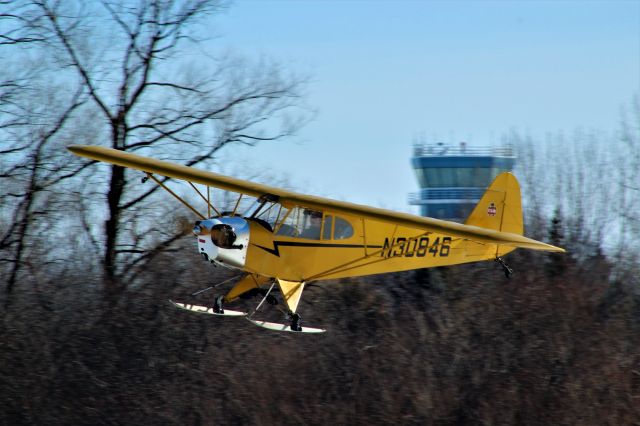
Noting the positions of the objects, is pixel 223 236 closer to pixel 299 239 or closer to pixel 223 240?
pixel 223 240

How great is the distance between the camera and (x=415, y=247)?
1703 cm

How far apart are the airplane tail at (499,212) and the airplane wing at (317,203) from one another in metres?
2.68

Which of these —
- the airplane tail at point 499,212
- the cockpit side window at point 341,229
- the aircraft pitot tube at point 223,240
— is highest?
the airplane tail at point 499,212

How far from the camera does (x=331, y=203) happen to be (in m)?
15.0

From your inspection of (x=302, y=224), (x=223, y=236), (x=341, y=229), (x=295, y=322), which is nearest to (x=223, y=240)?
(x=223, y=236)

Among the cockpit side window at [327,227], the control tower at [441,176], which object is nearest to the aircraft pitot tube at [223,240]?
the cockpit side window at [327,227]

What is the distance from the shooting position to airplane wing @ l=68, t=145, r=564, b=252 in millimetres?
14117

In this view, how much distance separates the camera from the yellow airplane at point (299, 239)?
14.5 m

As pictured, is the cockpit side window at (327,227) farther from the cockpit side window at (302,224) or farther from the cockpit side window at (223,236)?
the cockpit side window at (223,236)

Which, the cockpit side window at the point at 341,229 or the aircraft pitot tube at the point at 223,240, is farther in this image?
the cockpit side window at the point at 341,229

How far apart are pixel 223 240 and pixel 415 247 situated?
12.8ft

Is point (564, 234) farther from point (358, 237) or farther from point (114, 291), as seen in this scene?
point (358, 237)

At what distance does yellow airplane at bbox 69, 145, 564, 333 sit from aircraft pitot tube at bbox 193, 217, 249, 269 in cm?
1

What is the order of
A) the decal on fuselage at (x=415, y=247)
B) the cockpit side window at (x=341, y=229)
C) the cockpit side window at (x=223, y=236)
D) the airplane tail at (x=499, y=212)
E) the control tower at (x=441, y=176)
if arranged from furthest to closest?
the control tower at (x=441, y=176), the airplane tail at (x=499, y=212), the decal on fuselage at (x=415, y=247), the cockpit side window at (x=341, y=229), the cockpit side window at (x=223, y=236)
